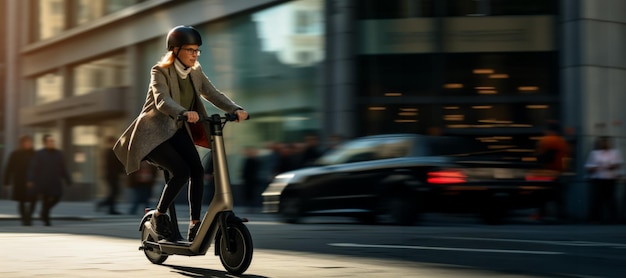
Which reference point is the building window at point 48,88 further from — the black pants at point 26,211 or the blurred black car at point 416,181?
the blurred black car at point 416,181

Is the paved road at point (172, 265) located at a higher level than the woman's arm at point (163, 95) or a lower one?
lower

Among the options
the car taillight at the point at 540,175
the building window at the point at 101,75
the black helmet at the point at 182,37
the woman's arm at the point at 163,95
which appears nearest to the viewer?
the woman's arm at the point at 163,95

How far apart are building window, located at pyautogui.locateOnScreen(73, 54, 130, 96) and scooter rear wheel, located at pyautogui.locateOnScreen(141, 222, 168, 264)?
23834mm

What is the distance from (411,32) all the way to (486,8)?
1.54m

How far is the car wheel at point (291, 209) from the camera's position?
1605 cm

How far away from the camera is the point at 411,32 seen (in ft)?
70.6

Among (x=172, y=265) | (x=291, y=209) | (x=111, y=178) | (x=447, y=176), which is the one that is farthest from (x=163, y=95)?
(x=111, y=178)

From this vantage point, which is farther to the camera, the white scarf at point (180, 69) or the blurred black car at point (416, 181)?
the blurred black car at point (416, 181)

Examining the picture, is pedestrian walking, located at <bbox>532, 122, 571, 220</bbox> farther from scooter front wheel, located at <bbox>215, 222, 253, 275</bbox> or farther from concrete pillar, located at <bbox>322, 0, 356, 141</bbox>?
scooter front wheel, located at <bbox>215, 222, 253, 275</bbox>

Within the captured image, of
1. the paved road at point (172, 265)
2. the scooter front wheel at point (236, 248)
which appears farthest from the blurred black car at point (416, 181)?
the scooter front wheel at point (236, 248)

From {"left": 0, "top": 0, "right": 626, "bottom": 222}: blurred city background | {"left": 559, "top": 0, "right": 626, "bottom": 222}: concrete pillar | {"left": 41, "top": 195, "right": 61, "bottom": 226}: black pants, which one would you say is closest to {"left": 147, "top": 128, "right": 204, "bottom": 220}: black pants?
{"left": 0, "top": 0, "right": 626, "bottom": 222}: blurred city background

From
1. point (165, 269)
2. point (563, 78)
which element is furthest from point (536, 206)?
point (165, 269)

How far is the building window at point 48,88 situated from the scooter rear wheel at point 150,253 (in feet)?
98.6

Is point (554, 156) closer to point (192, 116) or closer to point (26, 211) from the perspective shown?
point (26, 211)
